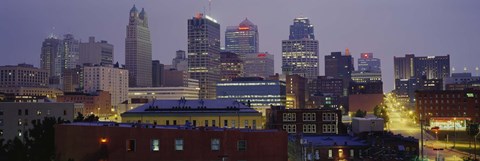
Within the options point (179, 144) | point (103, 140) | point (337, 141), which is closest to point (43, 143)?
point (103, 140)

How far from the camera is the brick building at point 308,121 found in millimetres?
137250

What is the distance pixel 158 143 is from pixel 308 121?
8112cm

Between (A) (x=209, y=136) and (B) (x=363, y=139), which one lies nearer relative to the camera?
(A) (x=209, y=136)

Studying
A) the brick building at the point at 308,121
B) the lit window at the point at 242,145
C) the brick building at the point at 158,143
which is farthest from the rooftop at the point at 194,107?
the brick building at the point at 158,143

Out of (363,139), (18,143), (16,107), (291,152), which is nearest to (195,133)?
(18,143)

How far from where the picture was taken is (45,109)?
441 feet

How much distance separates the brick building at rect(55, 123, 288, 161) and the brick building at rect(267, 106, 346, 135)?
7581cm

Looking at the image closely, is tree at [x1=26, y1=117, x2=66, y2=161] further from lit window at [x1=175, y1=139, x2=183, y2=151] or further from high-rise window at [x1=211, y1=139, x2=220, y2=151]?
high-rise window at [x1=211, y1=139, x2=220, y2=151]

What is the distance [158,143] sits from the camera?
60312 millimetres

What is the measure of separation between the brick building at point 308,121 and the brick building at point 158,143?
75.8 metres

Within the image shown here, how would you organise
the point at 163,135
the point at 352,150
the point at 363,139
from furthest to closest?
the point at 363,139 < the point at 352,150 < the point at 163,135

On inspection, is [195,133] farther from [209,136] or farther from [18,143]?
[18,143]

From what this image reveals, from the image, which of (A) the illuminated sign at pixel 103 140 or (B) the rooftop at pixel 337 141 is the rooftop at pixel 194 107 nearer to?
(B) the rooftop at pixel 337 141

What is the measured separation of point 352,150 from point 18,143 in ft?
198
